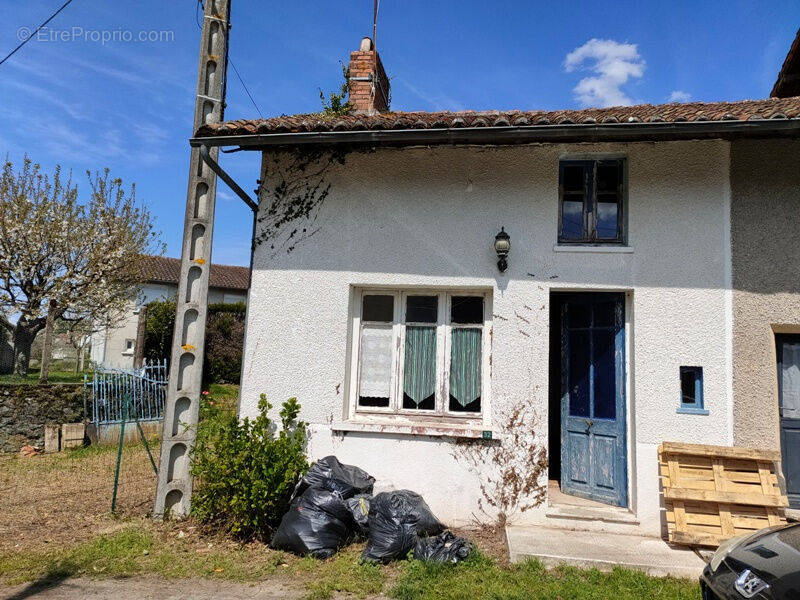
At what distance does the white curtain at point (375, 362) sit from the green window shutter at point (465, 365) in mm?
760

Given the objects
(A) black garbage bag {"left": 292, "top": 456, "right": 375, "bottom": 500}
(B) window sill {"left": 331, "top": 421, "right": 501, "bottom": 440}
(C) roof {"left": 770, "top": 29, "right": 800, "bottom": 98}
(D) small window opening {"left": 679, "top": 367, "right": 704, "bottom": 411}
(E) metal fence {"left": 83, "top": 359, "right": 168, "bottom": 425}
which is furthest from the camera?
(E) metal fence {"left": 83, "top": 359, "right": 168, "bottom": 425}

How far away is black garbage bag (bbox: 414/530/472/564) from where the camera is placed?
4.48m

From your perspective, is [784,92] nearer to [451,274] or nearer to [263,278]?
[451,274]

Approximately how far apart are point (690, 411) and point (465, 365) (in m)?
2.40

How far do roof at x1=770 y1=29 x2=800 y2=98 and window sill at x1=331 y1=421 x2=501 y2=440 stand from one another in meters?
7.26

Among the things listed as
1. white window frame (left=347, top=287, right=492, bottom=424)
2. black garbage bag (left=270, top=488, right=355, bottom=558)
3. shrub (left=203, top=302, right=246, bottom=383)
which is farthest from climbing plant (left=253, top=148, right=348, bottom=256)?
shrub (left=203, top=302, right=246, bottom=383)

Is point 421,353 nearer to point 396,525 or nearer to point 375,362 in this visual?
point 375,362

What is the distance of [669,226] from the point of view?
5496 mm

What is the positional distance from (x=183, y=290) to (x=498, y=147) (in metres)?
3.99

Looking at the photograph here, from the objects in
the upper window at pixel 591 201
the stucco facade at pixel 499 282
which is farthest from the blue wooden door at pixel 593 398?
the upper window at pixel 591 201

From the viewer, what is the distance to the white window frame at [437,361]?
5.70 metres

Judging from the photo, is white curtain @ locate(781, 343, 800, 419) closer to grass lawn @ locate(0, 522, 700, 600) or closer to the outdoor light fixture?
grass lawn @ locate(0, 522, 700, 600)

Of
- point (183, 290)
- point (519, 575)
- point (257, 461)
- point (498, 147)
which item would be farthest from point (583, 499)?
point (183, 290)

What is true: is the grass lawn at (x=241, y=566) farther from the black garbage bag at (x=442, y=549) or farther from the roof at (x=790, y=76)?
the roof at (x=790, y=76)
